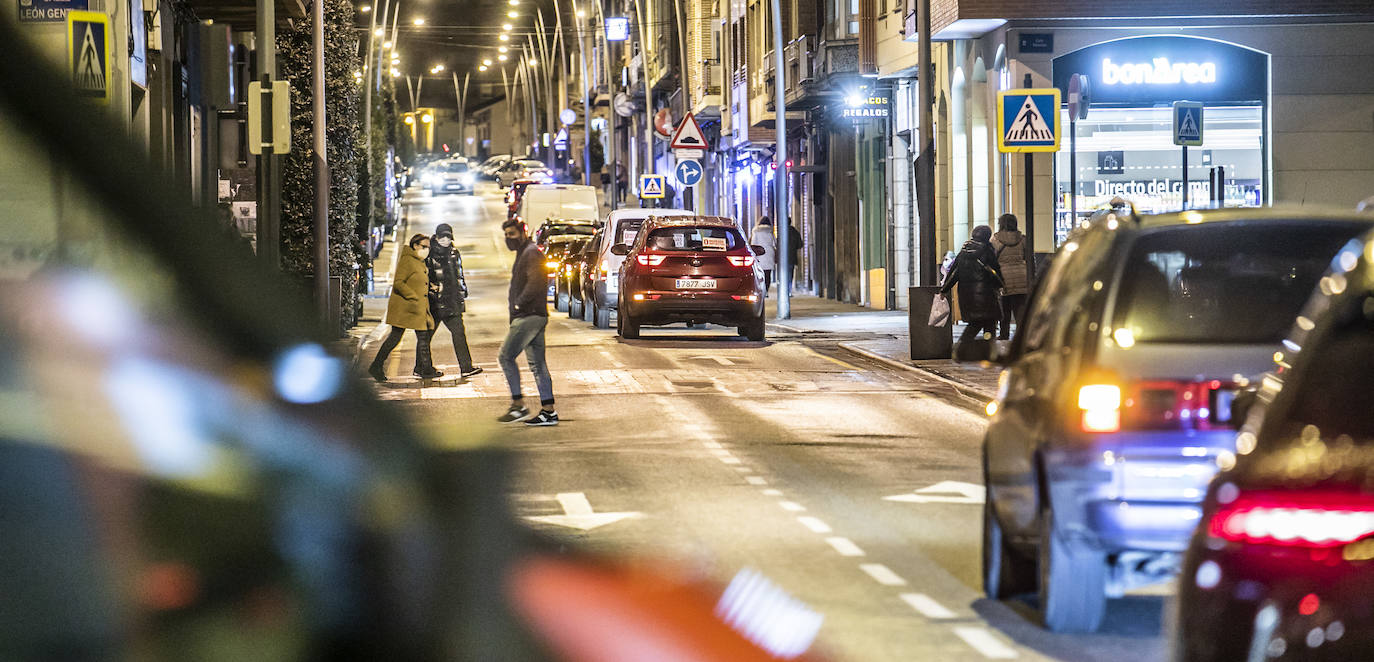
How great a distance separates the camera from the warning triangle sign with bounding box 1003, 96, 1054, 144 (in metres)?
→ 21.0

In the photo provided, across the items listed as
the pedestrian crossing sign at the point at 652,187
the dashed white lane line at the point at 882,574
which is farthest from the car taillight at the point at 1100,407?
the pedestrian crossing sign at the point at 652,187

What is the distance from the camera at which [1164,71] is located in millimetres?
29984

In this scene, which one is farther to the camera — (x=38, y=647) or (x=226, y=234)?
(x=226, y=234)

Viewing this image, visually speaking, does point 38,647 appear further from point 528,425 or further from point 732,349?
point 732,349

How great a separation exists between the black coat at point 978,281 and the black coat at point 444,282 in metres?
5.50

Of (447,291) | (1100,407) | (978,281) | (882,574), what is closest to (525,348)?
(447,291)

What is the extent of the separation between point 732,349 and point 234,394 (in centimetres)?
2573

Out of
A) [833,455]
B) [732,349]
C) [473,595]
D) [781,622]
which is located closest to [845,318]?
[732,349]

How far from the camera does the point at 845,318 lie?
35.5 m

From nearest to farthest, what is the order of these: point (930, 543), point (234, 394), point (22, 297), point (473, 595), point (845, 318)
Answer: point (22, 297), point (234, 394), point (473, 595), point (930, 543), point (845, 318)

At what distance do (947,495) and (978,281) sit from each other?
11202mm

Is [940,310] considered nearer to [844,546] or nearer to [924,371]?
[924,371]

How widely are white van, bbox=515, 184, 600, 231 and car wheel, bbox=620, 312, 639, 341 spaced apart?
33.9m

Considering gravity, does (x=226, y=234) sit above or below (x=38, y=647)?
above
